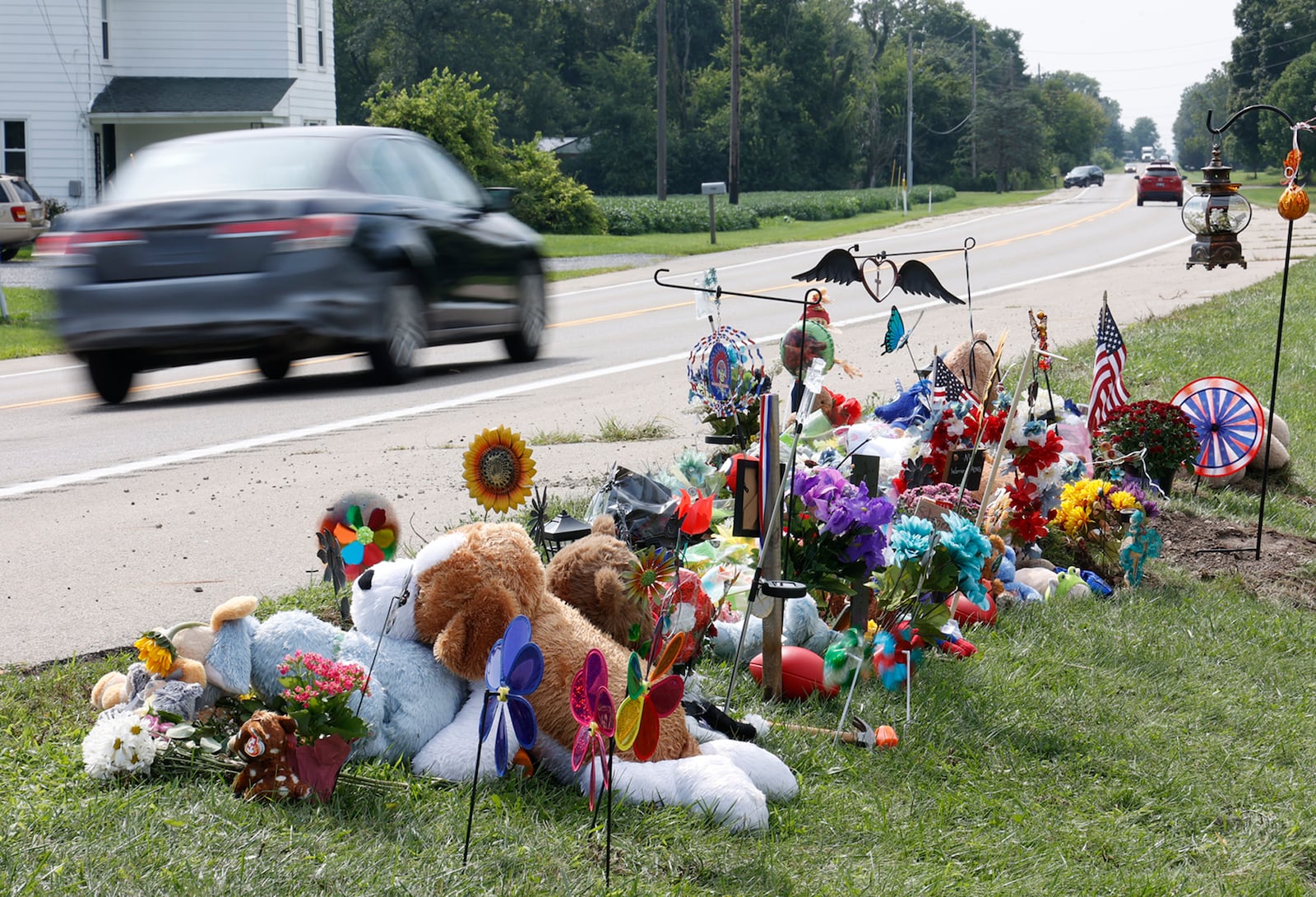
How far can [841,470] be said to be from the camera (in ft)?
15.2

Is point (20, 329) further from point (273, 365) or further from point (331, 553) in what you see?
point (273, 365)

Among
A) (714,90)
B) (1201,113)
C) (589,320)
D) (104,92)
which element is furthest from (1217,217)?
(1201,113)

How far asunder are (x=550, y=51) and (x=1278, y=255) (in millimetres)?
41883

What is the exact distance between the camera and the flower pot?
284cm

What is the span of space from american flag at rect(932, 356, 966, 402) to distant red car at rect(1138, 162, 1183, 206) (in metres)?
47.9

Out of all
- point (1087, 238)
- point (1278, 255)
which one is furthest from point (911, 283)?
point (1087, 238)

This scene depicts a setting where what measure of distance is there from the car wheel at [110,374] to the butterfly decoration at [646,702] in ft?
3.35

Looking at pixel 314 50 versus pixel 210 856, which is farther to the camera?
pixel 314 50

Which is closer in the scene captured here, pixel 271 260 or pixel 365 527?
pixel 271 260

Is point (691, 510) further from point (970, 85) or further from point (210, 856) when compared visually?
point (970, 85)

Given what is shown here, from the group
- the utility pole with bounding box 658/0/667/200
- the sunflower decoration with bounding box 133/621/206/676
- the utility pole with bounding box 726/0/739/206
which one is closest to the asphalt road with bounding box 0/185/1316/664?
the sunflower decoration with bounding box 133/621/206/676

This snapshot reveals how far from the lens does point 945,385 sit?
18.6ft

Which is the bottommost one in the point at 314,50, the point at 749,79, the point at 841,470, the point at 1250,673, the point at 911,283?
the point at 1250,673

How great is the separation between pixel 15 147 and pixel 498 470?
102ft
